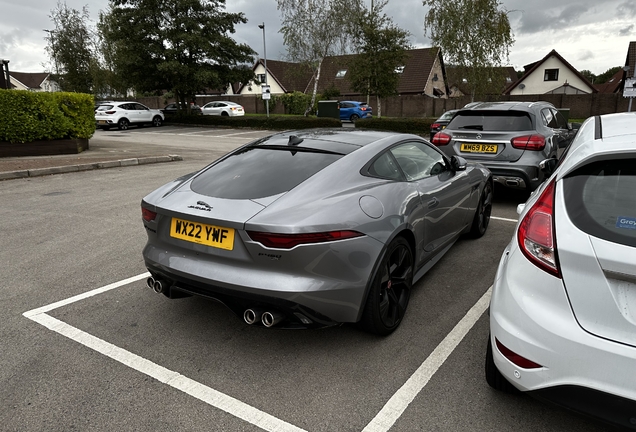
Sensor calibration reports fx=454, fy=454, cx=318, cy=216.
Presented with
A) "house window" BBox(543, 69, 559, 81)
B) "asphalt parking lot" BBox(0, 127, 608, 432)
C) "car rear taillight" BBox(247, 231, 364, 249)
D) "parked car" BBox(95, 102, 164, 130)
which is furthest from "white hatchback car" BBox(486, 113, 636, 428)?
"house window" BBox(543, 69, 559, 81)

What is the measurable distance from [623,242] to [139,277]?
12.5ft

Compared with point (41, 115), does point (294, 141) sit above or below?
below

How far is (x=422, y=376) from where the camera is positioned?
9.00 ft

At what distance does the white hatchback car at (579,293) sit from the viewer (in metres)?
1.84

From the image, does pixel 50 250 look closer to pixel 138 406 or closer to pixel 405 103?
pixel 138 406

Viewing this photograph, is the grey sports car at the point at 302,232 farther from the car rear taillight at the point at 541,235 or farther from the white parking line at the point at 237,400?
the car rear taillight at the point at 541,235

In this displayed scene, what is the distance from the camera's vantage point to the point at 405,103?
127 feet

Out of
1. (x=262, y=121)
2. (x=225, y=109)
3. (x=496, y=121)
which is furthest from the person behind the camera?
(x=225, y=109)

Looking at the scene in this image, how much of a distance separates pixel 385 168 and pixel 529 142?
12.8 feet

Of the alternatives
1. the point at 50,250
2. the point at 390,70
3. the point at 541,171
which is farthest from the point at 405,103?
the point at 50,250

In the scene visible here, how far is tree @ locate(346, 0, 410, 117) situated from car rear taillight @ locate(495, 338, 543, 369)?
2322cm

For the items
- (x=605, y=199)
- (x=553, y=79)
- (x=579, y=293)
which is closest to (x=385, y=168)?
(x=605, y=199)

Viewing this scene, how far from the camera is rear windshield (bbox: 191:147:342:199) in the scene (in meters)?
3.04

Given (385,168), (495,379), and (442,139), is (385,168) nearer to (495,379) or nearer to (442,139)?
(495,379)
